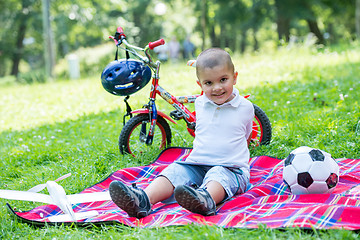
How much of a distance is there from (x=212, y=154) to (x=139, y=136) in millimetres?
1184

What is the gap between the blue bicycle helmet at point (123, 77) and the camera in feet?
11.5

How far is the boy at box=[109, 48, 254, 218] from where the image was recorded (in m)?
2.51

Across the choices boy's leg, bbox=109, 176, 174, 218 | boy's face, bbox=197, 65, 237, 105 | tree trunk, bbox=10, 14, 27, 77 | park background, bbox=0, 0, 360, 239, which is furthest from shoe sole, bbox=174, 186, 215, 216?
tree trunk, bbox=10, 14, 27, 77

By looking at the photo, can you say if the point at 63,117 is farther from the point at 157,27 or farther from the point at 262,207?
the point at 157,27

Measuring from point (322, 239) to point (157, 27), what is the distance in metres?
21.5

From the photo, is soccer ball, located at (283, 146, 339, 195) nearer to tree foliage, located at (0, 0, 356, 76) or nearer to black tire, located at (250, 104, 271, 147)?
black tire, located at (250, 104, 271, 147)

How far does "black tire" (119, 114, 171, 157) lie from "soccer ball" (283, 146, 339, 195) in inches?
61.3

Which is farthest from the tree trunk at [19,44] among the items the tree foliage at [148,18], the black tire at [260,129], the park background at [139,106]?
the black tire at [260,129]

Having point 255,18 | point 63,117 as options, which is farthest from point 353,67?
point 255,18

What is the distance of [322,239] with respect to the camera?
199cm

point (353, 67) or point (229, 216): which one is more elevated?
point (353, 67)

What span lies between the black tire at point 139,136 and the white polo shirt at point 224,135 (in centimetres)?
89

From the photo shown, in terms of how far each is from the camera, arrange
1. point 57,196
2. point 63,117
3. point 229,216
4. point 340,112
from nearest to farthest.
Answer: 1. point 229,216
2. point 57,196
3. point 340,112
4. point 63,117

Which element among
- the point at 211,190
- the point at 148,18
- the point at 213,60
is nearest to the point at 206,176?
the point at 211,190
